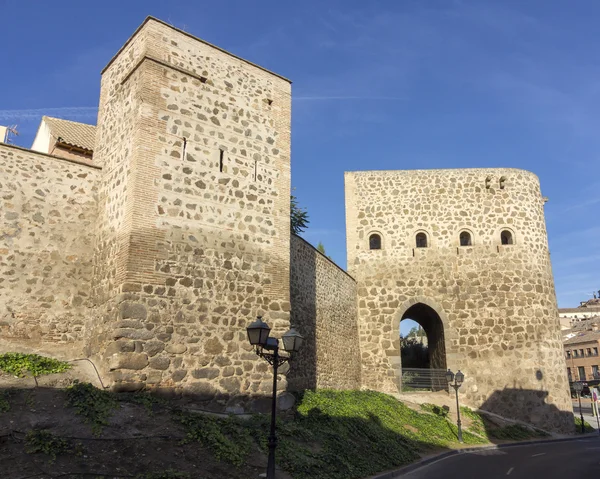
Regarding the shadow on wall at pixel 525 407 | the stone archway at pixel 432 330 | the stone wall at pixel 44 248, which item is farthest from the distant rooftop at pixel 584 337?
the stone wall at pixel 44 248

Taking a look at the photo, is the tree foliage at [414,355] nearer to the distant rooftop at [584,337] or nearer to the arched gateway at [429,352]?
the arched gateway at [429,352]

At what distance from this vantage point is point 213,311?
405 inches

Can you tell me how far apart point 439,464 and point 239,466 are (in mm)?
6094

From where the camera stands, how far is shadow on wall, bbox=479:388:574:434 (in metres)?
19.4

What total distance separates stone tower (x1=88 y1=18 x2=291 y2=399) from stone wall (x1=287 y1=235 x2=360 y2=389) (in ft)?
12.4

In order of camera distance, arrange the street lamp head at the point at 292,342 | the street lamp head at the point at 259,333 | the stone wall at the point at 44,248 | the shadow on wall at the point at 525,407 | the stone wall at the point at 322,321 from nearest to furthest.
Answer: the street lamp head at the point at 259,333 → the street lamp head at the point at 292,342 → the stone wall at the point at 44,248 → the stone wall at the point at 322,321 → the shadow on wall at the point at 525,407

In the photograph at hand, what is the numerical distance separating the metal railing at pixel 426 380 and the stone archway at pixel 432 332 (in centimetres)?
36

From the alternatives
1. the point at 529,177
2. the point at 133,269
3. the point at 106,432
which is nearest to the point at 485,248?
the point at 529,177

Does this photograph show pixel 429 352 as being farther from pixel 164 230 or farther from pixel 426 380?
pixel 164 230

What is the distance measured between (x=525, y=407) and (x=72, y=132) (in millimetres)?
18426

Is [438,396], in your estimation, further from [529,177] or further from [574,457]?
[529,177]

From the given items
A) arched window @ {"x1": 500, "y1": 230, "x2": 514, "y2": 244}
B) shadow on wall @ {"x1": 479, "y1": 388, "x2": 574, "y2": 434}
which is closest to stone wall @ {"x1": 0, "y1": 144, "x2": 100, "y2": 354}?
shadow on wall @ {"x1": 479, "y1": 388, "x2": 574, "y2": 434}

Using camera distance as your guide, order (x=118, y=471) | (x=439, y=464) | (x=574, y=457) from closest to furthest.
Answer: (x=118, y=471) → (x=439, y=464) → (x=574, y=457)

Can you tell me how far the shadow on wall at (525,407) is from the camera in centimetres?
1936
